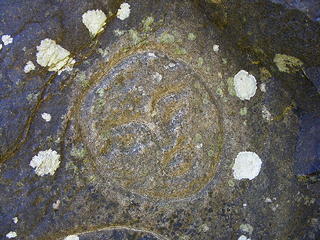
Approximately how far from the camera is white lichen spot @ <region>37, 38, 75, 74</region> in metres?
1.82

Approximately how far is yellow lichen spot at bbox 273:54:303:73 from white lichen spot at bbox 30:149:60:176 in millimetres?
870

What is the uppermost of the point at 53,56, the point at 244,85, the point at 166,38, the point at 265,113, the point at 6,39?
the point at 6,39

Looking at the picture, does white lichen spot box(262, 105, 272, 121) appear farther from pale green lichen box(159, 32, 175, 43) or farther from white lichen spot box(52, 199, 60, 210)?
white lichen spot box(52, 199, 60, 210)

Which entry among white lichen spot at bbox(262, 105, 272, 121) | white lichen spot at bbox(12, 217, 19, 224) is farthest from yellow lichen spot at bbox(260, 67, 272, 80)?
white lichen spot at bbox(12, 217, 19, 224)

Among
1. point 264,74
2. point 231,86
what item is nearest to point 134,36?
point 231,86

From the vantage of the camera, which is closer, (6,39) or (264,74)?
(6,39)

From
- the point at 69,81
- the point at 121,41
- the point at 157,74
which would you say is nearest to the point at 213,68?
the point at 157,74

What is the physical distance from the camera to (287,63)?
5.99 ft

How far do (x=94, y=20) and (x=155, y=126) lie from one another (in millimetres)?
451

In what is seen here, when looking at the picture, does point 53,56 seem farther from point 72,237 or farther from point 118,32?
point 72,237

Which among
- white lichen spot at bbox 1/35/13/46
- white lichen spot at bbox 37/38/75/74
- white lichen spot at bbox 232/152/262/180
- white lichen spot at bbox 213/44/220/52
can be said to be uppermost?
white lichen spot at bbox 1/35/13/46

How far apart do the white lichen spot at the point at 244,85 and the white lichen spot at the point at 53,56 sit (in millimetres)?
621

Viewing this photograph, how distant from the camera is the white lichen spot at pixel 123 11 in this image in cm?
187

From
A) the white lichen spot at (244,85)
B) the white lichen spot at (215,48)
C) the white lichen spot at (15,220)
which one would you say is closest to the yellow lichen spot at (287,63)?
the white lichen spot at (244,85)
